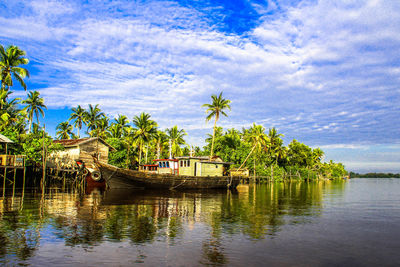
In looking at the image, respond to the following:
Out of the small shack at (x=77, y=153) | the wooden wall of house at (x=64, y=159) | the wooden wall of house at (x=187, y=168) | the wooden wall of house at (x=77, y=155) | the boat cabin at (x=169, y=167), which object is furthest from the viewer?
the small shack at (x=77, y=153)

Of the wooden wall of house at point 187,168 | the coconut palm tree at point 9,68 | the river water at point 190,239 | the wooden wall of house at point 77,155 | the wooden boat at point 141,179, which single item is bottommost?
the river water at point 190,239

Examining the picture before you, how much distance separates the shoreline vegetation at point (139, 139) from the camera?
125ft

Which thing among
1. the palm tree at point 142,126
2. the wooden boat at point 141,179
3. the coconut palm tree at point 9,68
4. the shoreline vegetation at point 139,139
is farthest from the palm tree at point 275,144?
the coconut palm tree at point 9,68

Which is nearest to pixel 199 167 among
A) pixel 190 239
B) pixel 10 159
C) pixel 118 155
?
pixel 118 155

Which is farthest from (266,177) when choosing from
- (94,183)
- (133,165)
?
(94,183)

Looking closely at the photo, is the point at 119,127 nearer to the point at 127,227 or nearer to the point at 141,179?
the point at 141,179

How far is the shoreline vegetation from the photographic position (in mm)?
38156

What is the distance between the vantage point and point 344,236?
1205cm

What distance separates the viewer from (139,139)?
54.1 meters

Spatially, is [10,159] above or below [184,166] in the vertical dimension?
above

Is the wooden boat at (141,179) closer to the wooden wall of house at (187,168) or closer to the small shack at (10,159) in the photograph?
the wooden wall of house at (187,168)

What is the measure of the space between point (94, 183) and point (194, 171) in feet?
48.8

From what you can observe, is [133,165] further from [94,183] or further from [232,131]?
[232,131]

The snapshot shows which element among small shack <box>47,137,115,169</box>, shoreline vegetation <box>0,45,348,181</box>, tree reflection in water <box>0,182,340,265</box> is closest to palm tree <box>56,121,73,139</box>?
shoreline vegetation <box>0,45,348,181</box>
